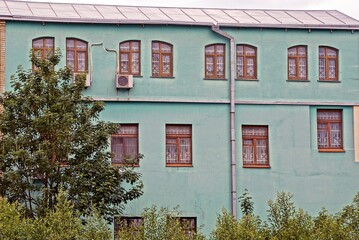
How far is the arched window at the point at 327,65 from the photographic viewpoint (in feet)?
135

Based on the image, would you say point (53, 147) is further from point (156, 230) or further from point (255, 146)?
point (255, 146)

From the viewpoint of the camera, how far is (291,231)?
2962 cm

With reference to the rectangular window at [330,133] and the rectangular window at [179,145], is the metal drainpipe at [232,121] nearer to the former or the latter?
the rectangular window at [179,145]

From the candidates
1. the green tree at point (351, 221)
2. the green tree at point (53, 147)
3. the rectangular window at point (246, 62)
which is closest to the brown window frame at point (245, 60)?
the rectangular window at point (246, 62)

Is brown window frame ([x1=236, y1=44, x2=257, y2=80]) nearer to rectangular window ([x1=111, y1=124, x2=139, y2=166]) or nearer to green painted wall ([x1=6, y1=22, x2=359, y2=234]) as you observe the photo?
green painted wall ([x1=6, y1=22, x2=359, y2=234])

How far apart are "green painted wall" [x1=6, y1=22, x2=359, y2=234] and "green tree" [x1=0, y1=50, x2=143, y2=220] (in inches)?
205

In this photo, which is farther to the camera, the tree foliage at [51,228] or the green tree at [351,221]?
the green tree at [351,221]

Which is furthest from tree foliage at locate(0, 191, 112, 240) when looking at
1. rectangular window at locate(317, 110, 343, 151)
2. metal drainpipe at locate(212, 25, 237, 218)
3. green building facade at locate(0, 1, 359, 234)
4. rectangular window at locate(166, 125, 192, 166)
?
rectangular window at locate(317, 110, 343, 151)

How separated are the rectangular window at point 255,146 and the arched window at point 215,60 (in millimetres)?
2136

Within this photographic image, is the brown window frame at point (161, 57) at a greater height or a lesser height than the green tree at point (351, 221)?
greater

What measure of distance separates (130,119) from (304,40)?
6.92 metres

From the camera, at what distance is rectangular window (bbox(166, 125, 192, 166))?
131 ft

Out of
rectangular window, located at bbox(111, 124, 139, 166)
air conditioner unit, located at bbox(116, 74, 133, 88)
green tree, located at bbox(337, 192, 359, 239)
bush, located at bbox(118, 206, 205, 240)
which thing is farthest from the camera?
rectangular window, located at bbox(111, 124, 139, 166)

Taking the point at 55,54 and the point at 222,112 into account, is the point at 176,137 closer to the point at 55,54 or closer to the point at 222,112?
the point at 222,112
